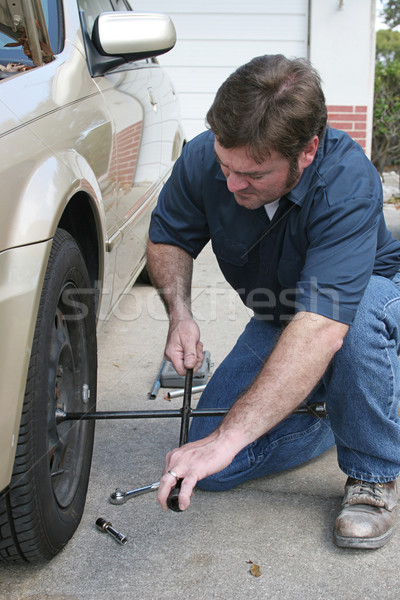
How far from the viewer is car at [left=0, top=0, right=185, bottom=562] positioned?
1.25 meters

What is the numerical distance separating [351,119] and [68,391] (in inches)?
178

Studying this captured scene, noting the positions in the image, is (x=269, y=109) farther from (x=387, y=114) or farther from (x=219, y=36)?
(x=387, y=114)

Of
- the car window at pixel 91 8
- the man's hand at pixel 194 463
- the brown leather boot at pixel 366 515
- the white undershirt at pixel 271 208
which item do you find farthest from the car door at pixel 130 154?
the brown leather boot at pixel 366 515

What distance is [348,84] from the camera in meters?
5.46

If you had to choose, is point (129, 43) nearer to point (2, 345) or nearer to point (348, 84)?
point (2, 345)

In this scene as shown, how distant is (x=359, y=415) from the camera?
171 centimetres

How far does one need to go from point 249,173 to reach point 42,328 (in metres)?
0.61

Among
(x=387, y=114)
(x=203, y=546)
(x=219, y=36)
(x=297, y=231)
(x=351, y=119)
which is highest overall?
(x=297, y=231)

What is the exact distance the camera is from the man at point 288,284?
1475 millimetres

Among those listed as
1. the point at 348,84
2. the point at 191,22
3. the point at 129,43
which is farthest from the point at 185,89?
the point at 129,43

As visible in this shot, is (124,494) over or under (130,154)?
under

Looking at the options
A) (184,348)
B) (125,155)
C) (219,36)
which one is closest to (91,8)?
(125,155)

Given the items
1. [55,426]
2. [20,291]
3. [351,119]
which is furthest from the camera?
[351,119]

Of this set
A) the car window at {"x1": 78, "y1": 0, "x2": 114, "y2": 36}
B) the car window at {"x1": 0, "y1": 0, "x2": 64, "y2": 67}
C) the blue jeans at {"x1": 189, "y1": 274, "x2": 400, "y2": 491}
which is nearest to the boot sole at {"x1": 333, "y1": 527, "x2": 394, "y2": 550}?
the blue jeans at {"x1": 189, "y1": 274, "x2": 400, "y2": 491}
